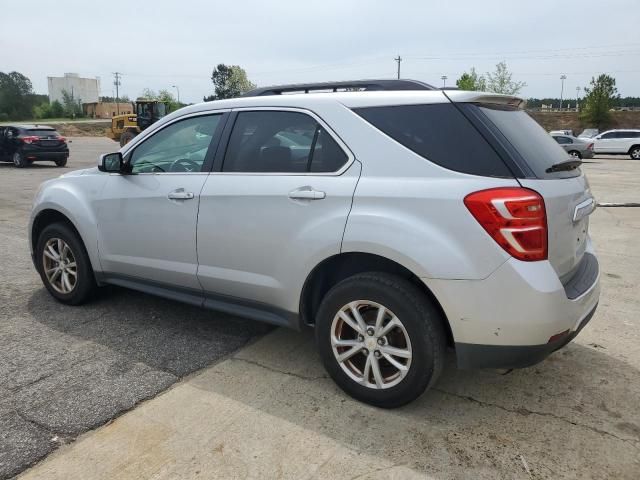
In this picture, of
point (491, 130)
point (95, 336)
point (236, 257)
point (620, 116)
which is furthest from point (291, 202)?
point (620, 116)

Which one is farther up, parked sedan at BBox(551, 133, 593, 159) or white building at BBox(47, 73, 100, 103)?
white building at BBox(47, 73, 100, 103)

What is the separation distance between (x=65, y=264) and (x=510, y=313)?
12.1 feet

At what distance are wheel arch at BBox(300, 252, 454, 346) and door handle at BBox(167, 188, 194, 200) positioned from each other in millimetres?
1090

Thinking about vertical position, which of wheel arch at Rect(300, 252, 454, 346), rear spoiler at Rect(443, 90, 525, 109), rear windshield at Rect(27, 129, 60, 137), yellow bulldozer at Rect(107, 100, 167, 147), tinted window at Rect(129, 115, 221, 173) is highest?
yellow bulldozer at Rect(107, 100, 167, 147)

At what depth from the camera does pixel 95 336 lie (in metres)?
3.96

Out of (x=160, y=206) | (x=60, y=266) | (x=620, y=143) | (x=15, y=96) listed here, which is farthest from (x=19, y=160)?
(x=15, y=96)

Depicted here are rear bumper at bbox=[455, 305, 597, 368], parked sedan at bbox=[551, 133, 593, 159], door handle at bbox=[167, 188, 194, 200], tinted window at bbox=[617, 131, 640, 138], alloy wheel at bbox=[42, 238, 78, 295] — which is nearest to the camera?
rear bumper at bbox=[455, 305, 597, 368]

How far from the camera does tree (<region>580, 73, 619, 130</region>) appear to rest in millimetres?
52594

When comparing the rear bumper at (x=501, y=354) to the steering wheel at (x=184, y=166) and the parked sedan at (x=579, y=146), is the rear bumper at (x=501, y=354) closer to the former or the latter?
the steering wheel at (x=184, y=166)

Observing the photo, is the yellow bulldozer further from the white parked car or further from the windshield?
the white parked car

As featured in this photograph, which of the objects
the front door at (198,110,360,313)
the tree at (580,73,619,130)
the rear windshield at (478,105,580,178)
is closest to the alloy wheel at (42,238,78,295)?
the front door at (198,110,360,313)

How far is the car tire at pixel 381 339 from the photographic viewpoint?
2.72 metres

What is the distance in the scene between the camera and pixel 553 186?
267 cm

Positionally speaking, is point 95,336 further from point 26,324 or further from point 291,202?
point 291,202
